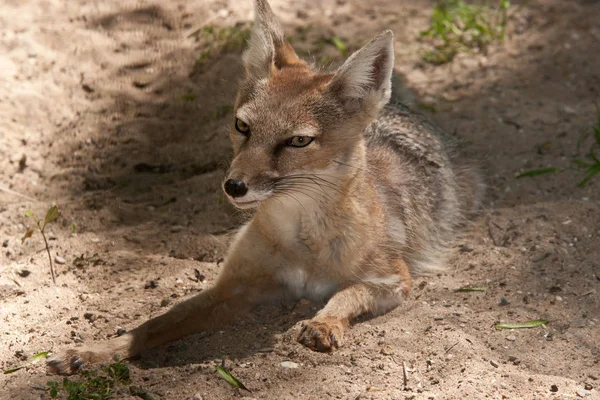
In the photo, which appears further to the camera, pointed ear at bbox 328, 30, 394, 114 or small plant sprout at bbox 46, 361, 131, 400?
pointed ear at bbox 328, 30, 394, 114

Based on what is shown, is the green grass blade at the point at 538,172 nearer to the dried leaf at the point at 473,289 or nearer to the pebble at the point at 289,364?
the dried leaf at the point at 473,289

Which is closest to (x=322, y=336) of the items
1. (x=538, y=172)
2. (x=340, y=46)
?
(x=538, y=172)

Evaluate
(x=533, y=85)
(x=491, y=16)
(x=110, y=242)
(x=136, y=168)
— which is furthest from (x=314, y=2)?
(x=110, y=242)

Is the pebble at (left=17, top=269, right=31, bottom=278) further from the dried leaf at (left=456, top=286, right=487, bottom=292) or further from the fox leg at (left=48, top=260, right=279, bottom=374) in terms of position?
the dried leaf at (left=456, top=286, right=487, bottom=292)

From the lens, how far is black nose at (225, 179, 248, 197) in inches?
146

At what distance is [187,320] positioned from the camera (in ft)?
13.9

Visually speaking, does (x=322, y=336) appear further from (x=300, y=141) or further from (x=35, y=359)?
(x=35, y=359)

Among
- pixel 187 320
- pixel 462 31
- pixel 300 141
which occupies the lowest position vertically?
pixel 187 320

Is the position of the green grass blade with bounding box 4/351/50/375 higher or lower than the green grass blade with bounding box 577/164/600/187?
higher

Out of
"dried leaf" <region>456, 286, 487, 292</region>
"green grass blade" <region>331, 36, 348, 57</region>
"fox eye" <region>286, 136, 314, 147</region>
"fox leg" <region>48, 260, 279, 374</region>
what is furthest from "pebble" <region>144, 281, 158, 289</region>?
"green grass blade" <region>331, 36, 348, 57</region>

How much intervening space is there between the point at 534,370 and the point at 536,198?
2102 mm

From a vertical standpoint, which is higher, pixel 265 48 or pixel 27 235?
pixel 265 48

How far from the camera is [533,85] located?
276 inches

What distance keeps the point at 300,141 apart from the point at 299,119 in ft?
0.39
